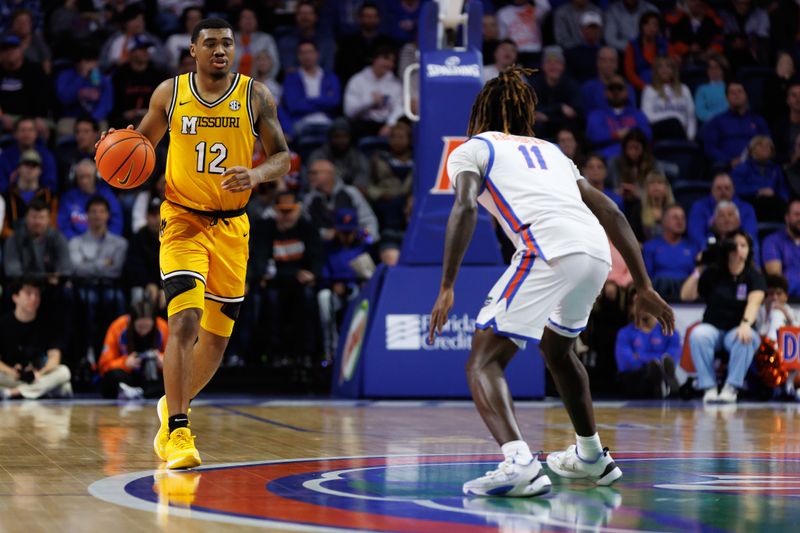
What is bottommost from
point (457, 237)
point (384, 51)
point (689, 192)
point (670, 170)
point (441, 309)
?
point (441, 309)

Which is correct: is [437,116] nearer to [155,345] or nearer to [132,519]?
[155,345]

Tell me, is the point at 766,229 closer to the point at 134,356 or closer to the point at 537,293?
the point at 134,356

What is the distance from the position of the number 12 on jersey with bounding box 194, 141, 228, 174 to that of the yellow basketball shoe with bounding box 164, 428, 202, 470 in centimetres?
133

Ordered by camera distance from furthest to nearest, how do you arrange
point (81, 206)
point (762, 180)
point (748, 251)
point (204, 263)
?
point (762, 180) < point (81, 206) < point (748, 251) < point (204, 263)

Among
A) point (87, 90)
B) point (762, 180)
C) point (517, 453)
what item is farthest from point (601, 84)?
point (517, 453)

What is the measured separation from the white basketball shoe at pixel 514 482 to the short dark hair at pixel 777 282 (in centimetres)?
782

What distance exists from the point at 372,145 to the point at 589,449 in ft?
31.6

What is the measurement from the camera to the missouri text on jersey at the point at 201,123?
262 inches

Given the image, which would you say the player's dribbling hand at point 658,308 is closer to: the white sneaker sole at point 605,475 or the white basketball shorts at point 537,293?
the white basketball shorts at point 537,293

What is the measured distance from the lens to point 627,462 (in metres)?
6.67

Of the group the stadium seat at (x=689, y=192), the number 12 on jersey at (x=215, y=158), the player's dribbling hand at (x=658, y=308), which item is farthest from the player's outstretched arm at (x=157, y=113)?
the stadium seat at (x=689, y=192)

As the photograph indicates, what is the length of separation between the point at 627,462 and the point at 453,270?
191 cm

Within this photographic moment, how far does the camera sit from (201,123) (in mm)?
6645

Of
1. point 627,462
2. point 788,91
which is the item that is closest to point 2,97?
point 788,91
